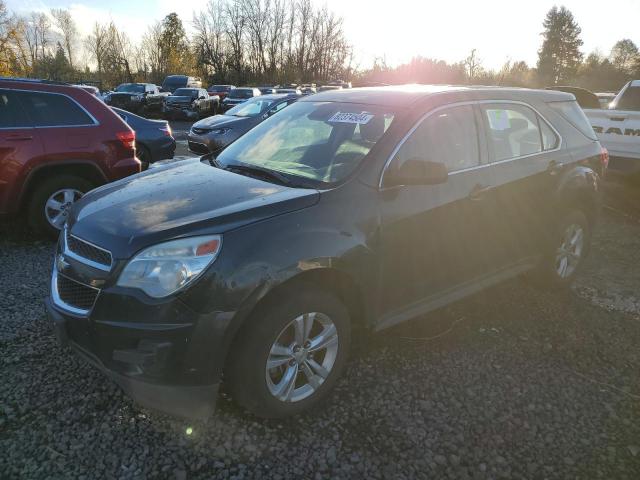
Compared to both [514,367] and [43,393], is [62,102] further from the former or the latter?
[514,367]

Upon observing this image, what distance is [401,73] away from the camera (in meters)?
54.1

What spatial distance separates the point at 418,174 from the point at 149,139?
749 cm

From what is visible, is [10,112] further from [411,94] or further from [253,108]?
[253,108]

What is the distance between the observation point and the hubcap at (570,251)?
14.3 ft

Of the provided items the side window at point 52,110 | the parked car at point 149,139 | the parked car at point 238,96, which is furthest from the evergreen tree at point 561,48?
the side window at point 52,110

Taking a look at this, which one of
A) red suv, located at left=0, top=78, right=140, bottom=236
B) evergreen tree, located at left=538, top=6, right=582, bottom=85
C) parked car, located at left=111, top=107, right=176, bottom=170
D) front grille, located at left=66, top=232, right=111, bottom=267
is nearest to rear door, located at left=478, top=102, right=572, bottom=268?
front grille, located at left=66, top=232, right=111, bottom=267

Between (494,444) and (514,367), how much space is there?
33.4 inches

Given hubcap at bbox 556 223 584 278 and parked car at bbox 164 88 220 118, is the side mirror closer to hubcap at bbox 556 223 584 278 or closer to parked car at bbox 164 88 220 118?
hubcap at bbox 556 223 584 278

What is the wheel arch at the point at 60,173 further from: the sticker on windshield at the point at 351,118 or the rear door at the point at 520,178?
the rear door at the point at 520,178

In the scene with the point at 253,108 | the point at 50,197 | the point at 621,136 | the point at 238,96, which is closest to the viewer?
the point at 50,197

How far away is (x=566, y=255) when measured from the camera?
444cm

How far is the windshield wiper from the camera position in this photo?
2.93 m

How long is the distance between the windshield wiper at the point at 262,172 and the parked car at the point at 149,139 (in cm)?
619

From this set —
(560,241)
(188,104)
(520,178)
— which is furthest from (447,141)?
(188,104)
